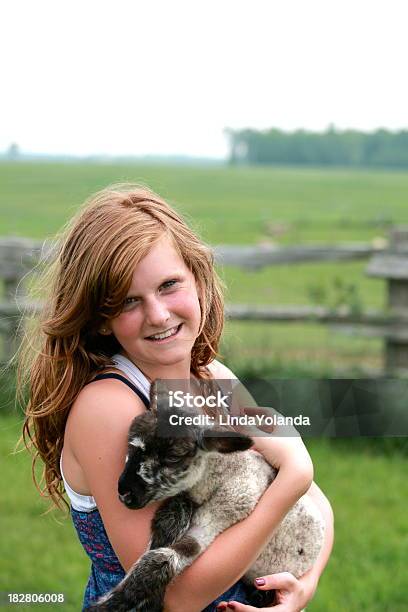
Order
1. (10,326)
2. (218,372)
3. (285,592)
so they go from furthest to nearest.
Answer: (10,326) → (218,372) → (285,592)

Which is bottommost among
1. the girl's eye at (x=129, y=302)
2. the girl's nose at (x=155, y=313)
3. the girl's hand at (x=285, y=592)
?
the girl's hand at (x=285, y=592)

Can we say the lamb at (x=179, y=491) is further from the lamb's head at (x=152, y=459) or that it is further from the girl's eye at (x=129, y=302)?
the girl's eye at (x=129, y=302)

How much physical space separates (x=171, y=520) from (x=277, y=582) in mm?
381

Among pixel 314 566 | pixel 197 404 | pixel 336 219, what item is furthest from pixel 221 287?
pixel 336 219

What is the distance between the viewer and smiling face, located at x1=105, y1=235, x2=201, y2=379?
8.11 feet

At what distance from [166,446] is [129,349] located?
34 cm

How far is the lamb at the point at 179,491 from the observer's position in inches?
91.3

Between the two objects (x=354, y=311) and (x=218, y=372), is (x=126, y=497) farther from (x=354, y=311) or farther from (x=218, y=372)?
(x=354, y=311)

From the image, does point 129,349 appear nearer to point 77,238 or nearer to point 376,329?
point 77,238

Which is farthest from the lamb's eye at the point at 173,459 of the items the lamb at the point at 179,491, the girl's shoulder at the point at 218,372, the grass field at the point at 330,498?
the grass field at the point at 330,498

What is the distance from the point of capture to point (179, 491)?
95.3 inches

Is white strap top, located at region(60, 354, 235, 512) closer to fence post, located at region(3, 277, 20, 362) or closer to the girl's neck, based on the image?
the girl's neck


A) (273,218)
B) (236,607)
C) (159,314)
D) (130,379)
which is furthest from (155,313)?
(273,218)

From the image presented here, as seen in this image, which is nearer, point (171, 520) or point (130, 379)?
point (171, 520)
